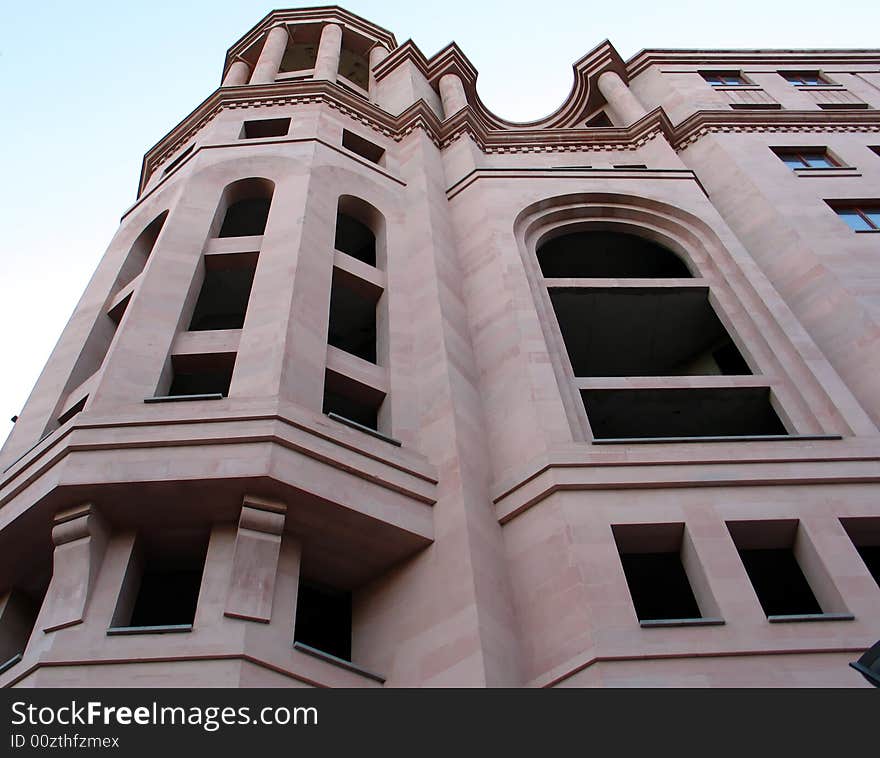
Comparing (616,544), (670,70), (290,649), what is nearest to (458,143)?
(670,70)

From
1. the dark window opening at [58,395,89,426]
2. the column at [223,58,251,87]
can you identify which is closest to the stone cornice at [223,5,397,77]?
the column at [223,58,251,87]

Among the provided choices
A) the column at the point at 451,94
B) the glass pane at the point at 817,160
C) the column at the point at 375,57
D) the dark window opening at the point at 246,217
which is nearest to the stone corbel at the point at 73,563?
the dark window opening at the point at 246,217

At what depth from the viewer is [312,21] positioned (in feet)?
154

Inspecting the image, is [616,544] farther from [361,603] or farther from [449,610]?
[361,603]

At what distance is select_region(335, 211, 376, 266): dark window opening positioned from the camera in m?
28.8

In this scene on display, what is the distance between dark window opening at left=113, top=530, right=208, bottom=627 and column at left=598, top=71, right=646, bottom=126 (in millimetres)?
29393

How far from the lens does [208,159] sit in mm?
28312

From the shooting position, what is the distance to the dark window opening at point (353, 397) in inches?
792

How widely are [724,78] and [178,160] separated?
2956cm

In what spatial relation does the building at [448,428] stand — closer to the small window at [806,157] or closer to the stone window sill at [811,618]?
the stone window sill at [811,618]

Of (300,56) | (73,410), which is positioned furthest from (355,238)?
(300,56)

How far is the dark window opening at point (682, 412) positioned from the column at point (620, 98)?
1965 cm

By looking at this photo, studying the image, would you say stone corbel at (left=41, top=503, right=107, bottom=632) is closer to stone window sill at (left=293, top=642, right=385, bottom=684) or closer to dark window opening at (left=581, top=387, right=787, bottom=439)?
stone window sill at (left=293, top=642, right=385, bottom=684)
